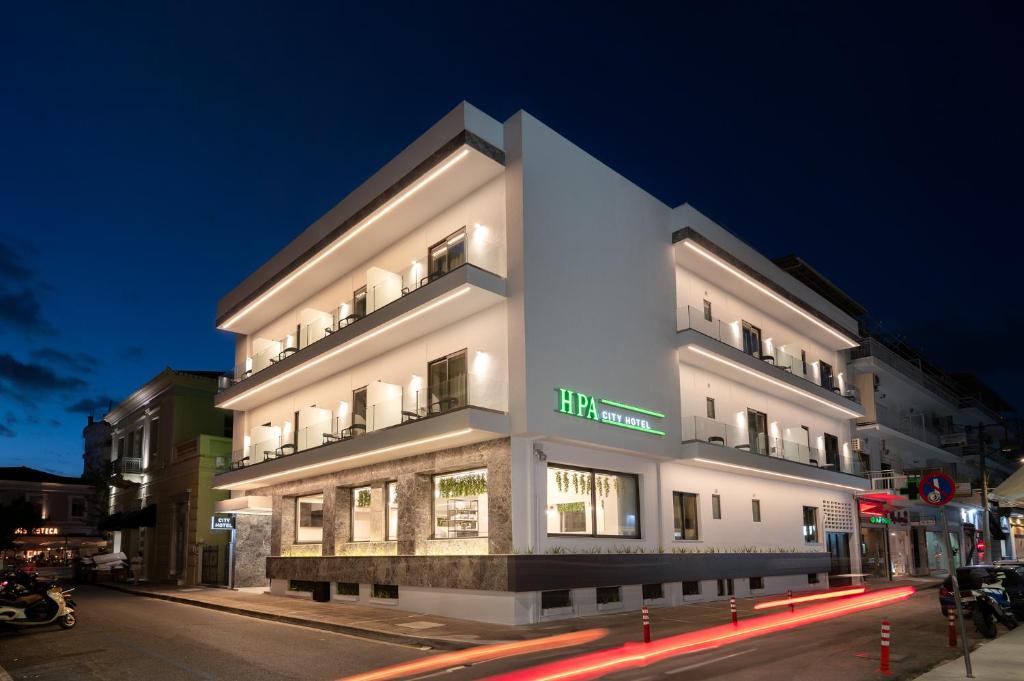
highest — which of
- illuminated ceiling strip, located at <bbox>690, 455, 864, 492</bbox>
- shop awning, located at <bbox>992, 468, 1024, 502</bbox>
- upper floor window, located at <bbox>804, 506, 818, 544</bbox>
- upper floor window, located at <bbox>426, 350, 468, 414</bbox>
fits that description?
upper floor window, located at <bbox>426, 350, 468, 414</bbox>

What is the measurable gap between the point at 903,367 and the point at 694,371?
25.1 m

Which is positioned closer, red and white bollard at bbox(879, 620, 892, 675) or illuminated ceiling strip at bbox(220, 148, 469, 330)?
red and white bollard at bbox(879, 620, 892, 675)

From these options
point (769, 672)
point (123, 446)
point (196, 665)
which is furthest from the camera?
point (123, 446)

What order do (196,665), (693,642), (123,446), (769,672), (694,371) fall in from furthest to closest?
1. (123,446)
2. (694,371)
3. (693,642)
4. (196,665)
5. (769,672)

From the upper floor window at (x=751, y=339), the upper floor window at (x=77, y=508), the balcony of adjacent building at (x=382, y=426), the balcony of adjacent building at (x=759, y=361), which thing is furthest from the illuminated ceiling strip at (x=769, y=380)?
the upper floor window at (x=77, y=508)

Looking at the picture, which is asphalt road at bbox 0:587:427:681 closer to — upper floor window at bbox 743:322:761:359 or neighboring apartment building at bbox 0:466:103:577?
upper floor window at bbox 743:322:761:359

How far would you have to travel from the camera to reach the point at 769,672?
1228cm

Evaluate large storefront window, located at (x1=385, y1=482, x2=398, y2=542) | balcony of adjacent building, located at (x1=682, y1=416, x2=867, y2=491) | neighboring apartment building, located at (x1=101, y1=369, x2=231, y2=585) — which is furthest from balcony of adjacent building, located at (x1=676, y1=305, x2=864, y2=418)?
neighboring apartment building, located at (x1=101, y1=369, x2=231, y2=585)

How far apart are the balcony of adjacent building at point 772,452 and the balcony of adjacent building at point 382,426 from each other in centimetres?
821

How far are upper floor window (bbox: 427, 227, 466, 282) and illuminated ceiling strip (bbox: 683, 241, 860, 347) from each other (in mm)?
8459

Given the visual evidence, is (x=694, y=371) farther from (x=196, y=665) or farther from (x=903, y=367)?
(x=903, y=367)

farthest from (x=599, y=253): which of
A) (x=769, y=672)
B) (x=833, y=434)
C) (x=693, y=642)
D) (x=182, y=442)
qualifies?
(x=182, y=442)

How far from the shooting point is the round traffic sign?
12.5 m

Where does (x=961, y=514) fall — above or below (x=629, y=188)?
below
